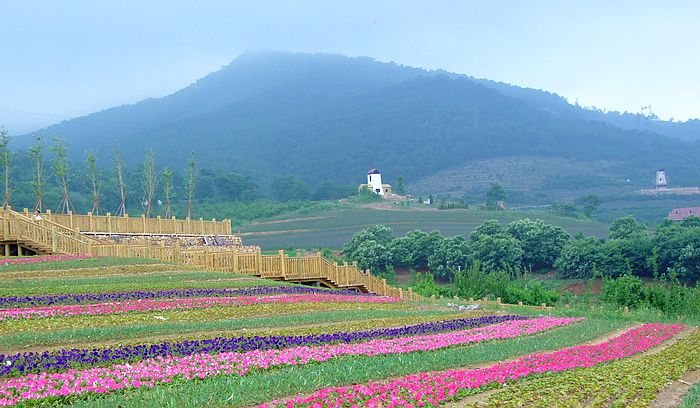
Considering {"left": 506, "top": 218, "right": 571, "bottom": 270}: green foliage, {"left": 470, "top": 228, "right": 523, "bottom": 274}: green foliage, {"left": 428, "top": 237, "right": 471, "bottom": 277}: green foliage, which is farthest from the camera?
{"left": 506, "top": 218, "right": 571, "bottom": 270}: green foliage

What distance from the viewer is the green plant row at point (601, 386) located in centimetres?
1031

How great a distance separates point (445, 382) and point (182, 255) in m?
21.0

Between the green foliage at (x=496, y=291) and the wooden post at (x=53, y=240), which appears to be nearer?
the wooden post at (x=53, y=240)

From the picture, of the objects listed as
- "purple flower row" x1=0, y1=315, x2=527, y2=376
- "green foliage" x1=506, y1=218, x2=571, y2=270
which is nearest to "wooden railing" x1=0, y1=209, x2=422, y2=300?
"purple flower row" x1=0, y1=315, x2=527, y2=376

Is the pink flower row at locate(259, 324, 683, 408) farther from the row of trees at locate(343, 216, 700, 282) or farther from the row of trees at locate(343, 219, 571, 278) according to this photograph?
the row of trees at locate(343, 219, 571, 278)

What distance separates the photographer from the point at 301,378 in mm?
10945

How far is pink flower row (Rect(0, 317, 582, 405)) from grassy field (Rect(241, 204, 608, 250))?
56.6 m

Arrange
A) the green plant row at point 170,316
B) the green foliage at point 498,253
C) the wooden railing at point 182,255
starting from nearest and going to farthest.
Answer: the green plant row at point 170,316, the wooden railing at point 182,255, the green foliage at point 498,253

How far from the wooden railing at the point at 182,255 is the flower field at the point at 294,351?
515 centimetres

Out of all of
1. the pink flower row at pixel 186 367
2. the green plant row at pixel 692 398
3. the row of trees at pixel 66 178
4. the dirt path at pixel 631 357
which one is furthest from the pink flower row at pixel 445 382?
the row of trees at pixel 66 178

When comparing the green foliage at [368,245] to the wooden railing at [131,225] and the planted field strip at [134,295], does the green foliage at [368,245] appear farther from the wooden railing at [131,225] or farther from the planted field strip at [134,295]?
the planted field strip at [134,295]

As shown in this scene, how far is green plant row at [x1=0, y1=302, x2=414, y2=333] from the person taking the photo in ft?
52.9

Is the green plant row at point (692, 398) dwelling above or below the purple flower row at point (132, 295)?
below

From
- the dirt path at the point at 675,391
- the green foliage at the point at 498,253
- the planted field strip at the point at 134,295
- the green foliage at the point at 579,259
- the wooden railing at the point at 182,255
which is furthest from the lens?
the green foliage at the point at 498,253
